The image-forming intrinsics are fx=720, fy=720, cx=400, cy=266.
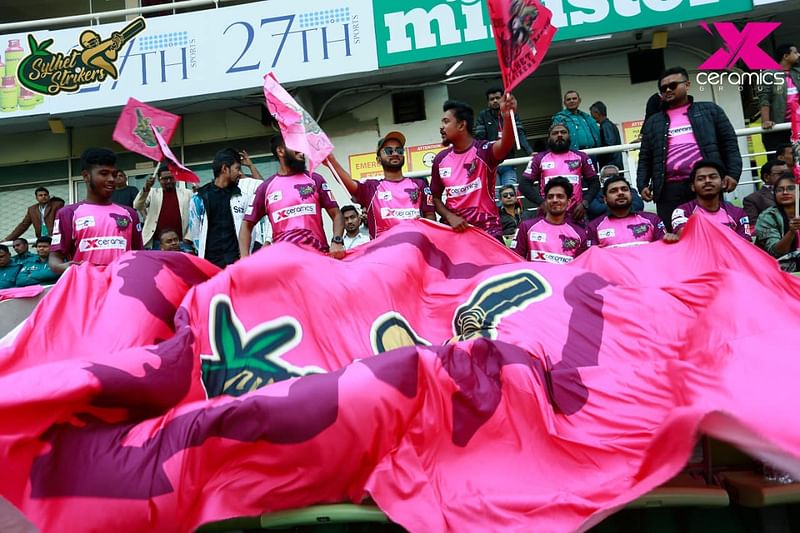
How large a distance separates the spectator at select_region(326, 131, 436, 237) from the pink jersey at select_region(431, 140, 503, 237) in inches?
8.9

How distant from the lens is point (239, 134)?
1207 cm

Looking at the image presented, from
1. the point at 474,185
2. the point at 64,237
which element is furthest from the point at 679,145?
the point at 64,237

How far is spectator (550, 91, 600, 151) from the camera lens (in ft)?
28.3

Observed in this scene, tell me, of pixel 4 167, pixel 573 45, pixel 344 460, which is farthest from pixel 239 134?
pixel 344 460

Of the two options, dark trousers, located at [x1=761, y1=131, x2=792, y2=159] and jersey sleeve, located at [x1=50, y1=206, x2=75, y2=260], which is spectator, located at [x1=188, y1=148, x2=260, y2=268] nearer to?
jersey sleeve, located at [x1=50, y1=206, x2=75, y2=260]

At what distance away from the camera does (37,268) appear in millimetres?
8758

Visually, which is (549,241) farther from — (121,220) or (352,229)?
(121,220)

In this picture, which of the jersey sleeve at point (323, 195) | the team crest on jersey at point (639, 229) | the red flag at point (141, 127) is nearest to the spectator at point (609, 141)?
the team crest on jersey at point (639, 229)

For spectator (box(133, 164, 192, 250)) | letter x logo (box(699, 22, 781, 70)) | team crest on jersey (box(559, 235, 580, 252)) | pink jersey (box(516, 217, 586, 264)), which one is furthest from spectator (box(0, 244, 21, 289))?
letter x logo (box(699, 22, 781, 70))

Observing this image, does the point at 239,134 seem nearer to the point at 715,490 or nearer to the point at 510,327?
the point at 510,327

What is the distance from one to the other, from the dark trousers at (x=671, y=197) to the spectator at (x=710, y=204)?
11.4 inches

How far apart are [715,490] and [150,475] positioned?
228 centimetres

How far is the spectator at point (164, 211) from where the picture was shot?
292 inches

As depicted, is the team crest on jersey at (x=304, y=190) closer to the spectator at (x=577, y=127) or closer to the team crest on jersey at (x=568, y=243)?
the team crest on jersey at (x=568, y=243)
